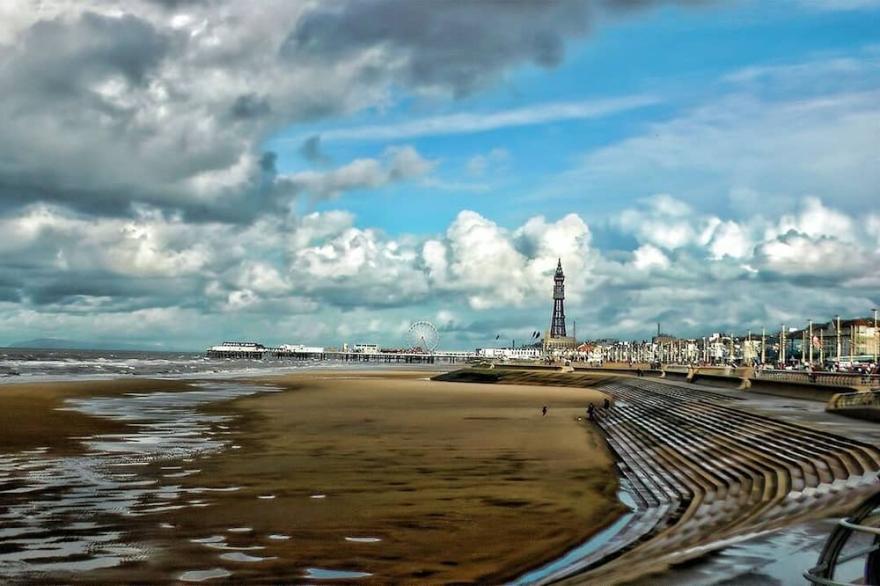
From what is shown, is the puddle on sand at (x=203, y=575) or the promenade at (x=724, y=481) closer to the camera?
the promenade at (x=724, y=481)

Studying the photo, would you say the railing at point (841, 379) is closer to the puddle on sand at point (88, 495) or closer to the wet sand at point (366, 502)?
the wet sand at point (366, 502)

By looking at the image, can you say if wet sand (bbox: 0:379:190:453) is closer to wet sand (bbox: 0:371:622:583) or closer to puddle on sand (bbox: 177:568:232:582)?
wet sand (bbox: 0:371:622:583)

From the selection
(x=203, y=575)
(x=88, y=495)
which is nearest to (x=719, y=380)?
(x=88, y=495)

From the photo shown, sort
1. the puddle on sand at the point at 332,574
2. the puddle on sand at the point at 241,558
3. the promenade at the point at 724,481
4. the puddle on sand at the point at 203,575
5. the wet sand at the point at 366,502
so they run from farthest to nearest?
the puddle on sand at the point at 241,558 < the wet sand at the point at 366,502 < the puddle on sand at the point at 332,574 < the puddle on sand at the point at 203,575 < the promenade at the point at 724,481

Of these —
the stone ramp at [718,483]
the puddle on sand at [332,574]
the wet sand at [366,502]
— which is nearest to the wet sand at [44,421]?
the wet sand at [366,502]

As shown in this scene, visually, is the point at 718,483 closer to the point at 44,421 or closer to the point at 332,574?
the point at 332,574

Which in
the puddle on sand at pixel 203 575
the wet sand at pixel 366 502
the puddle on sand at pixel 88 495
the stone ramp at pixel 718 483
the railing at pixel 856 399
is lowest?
the wet sand at pixel 366 502

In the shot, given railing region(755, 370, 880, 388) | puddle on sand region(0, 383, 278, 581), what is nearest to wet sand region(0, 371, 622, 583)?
puddle on sand region(0, 383, 278, 581)
